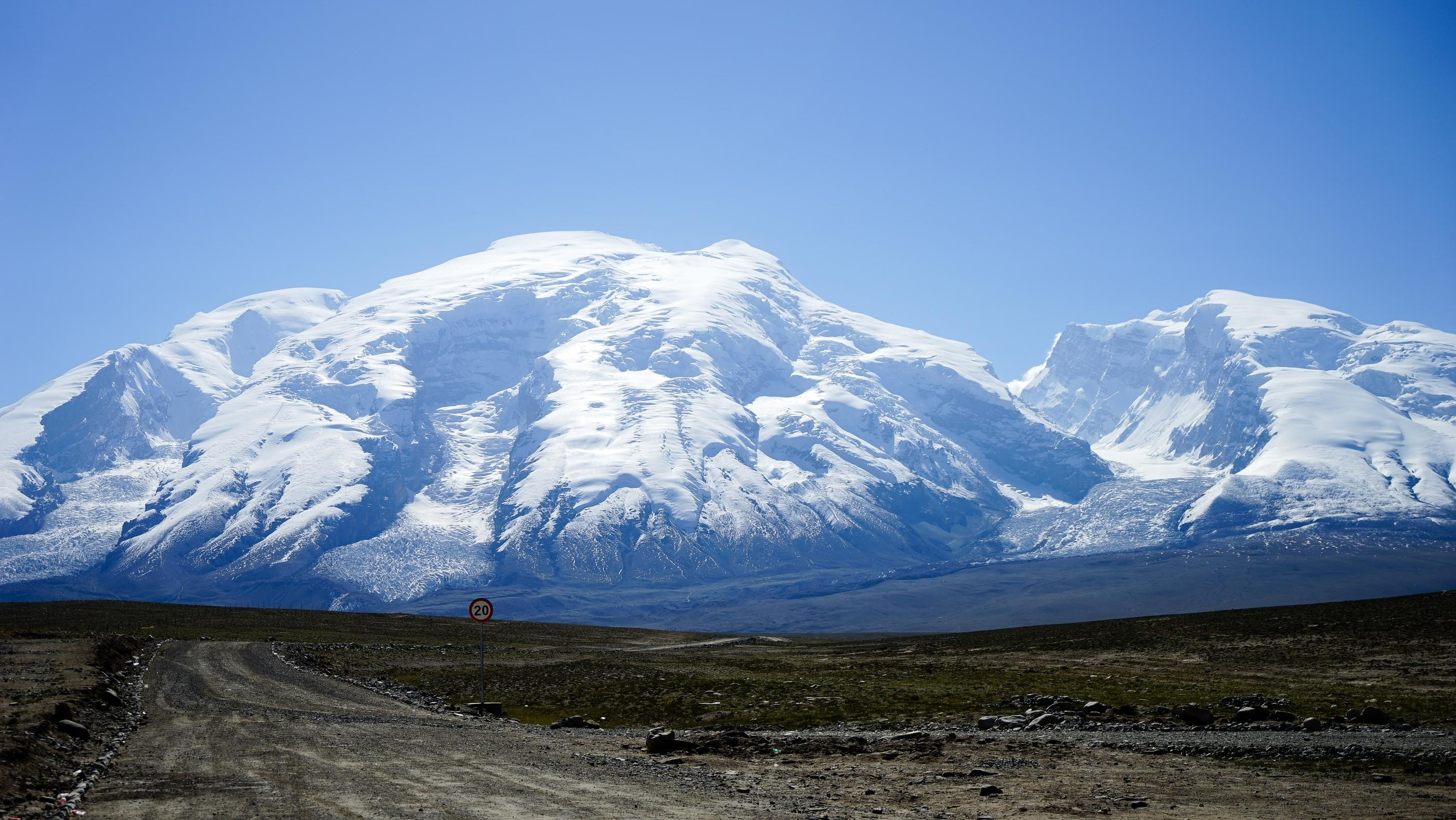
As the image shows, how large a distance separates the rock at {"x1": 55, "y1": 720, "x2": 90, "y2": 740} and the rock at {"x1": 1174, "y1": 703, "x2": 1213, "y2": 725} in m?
34.2

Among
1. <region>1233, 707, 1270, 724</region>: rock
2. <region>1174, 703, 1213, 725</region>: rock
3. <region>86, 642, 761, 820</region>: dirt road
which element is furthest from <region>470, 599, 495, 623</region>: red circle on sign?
<region>1233, 707, 1270, 724</region>: rock

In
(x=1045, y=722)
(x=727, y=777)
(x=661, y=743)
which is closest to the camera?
(x=727, y=777)

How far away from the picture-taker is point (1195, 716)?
1300 inches

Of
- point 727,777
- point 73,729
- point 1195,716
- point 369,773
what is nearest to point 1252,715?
point 1195,716

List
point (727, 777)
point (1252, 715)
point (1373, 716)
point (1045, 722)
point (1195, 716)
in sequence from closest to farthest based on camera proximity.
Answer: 1. point (727, 777)
2. point (1373, 716)
3. point (1252, 715)
4. point (1195, 716)
5. point (1045, 722)

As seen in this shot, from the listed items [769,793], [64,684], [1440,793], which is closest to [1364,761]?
[1440,793]

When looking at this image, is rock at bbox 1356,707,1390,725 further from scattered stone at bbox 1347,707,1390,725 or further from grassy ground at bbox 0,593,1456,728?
grassy ground at bbox 0,593,1456,728

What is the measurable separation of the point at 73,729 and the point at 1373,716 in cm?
3915

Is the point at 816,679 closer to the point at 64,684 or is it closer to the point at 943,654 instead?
the point at 943,654

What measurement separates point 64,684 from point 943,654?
5501 cm

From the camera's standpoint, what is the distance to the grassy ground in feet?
130

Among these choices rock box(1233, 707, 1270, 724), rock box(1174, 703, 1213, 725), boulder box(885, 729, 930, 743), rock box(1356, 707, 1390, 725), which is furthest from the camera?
rock box(1174, 703, 1213, 725)

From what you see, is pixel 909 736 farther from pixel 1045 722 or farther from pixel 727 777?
pixel 727 777

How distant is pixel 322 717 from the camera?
37469 mm
